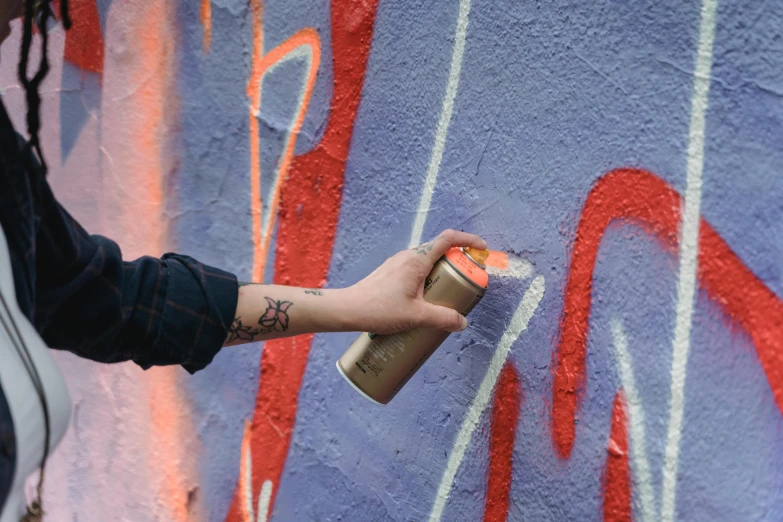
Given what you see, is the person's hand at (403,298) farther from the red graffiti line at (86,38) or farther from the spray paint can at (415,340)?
the red graffiti line at (86,38)

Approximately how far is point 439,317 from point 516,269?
24cm

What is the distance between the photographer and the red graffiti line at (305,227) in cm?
157

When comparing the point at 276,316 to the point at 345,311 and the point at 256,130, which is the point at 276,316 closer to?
the point at 345,311

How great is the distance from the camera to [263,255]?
1755 mm


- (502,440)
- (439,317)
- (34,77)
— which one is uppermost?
(34,77)

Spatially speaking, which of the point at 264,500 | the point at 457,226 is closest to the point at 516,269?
the point at 457,226


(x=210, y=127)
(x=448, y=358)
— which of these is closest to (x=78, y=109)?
(x=210, y=127)

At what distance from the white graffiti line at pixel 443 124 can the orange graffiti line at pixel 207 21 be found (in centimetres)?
65

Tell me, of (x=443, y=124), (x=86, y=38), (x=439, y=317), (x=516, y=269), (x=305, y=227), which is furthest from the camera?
(x=86, y=38)

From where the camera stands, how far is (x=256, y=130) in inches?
68.3

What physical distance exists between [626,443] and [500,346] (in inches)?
10.5

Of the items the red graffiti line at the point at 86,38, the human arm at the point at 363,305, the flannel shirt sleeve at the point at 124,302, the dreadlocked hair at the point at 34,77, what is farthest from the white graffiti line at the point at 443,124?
the red graffiti line at the point at 86,38

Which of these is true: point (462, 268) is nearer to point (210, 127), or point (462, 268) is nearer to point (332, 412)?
point (332, 412)

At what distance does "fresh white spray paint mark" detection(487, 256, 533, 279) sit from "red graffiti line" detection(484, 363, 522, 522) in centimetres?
15
